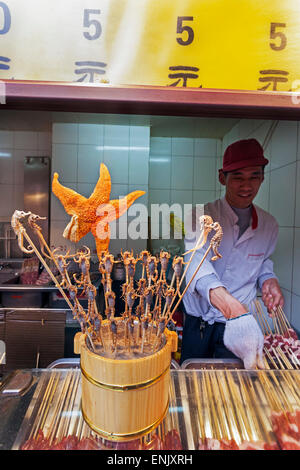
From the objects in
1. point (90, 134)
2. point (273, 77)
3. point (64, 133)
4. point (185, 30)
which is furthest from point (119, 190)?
point (273, 77)

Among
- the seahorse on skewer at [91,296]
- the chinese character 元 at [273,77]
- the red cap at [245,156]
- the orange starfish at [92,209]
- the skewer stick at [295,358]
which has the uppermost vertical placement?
the chinese character 元 at [273,77]

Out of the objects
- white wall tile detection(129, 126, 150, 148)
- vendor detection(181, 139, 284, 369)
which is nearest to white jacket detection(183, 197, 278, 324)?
vendor detection(181, 139, 284, 369)

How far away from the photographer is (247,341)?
3.53 feet

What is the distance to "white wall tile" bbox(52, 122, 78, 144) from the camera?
118 cm

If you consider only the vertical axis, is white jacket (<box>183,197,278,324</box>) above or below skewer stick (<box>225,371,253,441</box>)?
above

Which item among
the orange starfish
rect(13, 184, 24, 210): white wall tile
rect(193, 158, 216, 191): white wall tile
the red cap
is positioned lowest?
the orange starfish

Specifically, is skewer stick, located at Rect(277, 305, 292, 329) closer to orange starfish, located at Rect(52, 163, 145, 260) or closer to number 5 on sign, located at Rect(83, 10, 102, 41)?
orange starfish, located at Rect(52, 163, 145, 260)

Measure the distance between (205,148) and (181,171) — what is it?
0.17 meters

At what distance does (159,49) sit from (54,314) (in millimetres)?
1549

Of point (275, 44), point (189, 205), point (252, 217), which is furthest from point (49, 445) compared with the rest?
point (275, 44)

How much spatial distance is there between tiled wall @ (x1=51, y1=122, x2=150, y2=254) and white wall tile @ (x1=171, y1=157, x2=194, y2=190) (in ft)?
0.51

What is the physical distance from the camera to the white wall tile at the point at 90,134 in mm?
1159

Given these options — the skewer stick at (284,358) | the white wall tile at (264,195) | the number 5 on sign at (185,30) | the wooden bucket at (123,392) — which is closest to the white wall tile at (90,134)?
the number 5 on sign at (185,30)

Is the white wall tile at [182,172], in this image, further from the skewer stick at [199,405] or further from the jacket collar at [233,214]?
the skewer stick at [199,405]
